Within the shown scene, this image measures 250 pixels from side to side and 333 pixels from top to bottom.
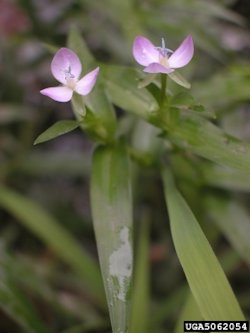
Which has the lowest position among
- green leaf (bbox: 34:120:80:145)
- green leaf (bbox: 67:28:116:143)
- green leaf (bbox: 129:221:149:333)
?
green leaf (bbox: 129:221:149:333)

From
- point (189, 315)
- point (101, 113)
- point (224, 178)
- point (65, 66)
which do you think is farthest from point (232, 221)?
point (65, 66)

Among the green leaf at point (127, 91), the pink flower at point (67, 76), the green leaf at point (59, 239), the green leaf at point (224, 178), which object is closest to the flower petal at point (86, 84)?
the pink flower at point (67, 76)

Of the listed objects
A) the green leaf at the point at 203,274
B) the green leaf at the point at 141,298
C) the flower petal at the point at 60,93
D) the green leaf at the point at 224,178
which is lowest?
the green leaf at the point at 141,298

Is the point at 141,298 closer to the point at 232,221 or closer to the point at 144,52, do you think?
the point at 232,221

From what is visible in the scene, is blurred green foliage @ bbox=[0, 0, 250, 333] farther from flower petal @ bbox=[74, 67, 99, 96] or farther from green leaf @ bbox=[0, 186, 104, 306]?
flower petal @ bbox=[74, 67, 99, 96]

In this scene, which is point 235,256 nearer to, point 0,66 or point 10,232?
point 10,232

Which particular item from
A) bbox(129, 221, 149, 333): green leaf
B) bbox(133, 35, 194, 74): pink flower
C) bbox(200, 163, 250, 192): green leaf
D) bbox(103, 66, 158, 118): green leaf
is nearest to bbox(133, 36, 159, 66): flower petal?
bbox(133, 35, 194, 74): pink flower

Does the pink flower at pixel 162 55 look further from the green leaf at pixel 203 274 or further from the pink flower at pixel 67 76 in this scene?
the green leaf at pixel 203 274
